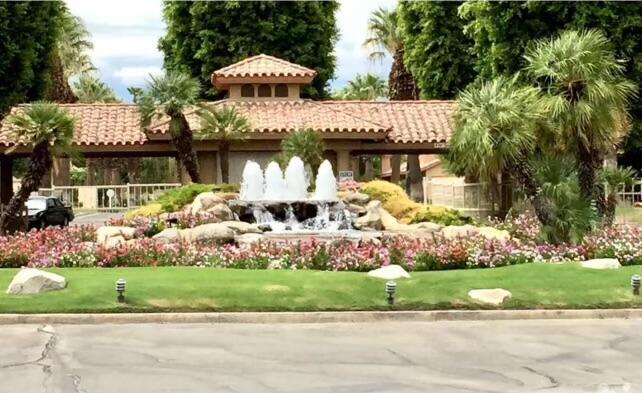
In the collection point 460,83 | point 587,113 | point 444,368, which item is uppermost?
point 460,83

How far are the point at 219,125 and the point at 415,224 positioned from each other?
898 cm

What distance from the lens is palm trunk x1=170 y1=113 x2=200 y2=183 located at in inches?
1223

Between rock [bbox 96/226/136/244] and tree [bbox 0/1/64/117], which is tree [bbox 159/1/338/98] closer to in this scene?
tree [bbox 0/1/64/117]

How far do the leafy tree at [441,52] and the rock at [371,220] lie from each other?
20.5m

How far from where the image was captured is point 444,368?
9.80 meters

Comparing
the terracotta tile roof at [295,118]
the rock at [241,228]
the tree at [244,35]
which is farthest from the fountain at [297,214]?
the tree at [244,35]

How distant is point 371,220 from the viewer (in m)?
25.7

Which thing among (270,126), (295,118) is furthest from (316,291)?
(295,118)

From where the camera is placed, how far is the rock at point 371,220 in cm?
2562

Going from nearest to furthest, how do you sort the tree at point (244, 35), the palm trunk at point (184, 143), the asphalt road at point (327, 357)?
the asphalt road at point (327, 357) < the palm trunk at point (184, 143) < the tree at point (244, 35)

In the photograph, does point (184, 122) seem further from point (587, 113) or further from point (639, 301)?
point (639, 301)

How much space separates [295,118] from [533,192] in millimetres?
15532

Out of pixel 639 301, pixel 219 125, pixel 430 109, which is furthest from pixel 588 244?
pixel 430 109

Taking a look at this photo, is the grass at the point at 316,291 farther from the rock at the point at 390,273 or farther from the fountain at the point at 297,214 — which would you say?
the fountain at the point at 297,214
